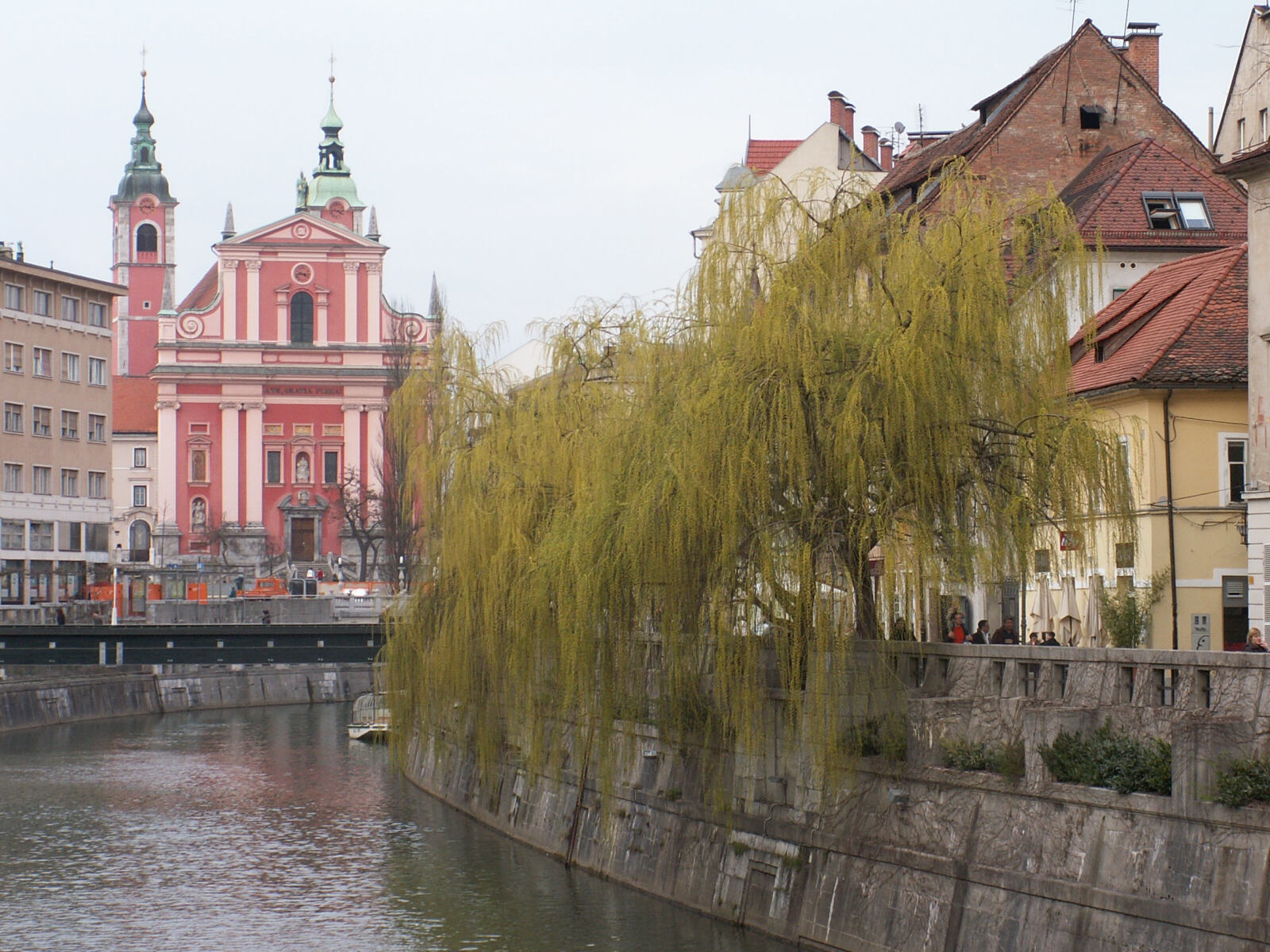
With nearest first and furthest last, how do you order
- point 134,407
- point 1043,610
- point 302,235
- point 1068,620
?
point 1068,620 < point 1043,610 < point 302,235 < point 134,407

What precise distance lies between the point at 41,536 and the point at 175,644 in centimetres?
1224

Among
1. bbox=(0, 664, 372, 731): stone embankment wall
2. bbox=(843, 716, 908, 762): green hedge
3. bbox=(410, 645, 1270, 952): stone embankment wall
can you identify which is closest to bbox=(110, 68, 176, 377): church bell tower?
bbox=(0, 664, 372, 731): stone embankment wall

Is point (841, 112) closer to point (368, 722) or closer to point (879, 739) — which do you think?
point (368, 722)

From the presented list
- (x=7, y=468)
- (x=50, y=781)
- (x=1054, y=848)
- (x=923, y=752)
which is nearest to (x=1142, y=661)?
(x=1054, y=848)

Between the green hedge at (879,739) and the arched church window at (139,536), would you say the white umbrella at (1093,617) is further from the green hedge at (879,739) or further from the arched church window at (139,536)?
the arched church window at (139,536)

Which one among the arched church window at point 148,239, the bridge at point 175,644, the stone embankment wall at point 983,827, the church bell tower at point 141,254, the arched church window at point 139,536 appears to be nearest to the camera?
the stone embankment wall at point 983,827

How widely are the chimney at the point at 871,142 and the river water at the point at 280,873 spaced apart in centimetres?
2821

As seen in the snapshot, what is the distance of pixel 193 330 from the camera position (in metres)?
97.4

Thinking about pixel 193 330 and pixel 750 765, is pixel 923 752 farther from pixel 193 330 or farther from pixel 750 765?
pixel 193 330

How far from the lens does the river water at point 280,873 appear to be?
23.3 meters

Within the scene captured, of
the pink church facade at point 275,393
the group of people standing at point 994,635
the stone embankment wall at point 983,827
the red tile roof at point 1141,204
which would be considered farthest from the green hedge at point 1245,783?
the pink church facade at point 275,393

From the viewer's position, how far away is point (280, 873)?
92.6 ft

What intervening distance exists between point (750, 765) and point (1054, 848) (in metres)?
5.45

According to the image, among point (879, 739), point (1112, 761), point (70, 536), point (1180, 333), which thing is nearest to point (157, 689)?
point (70, 536)
